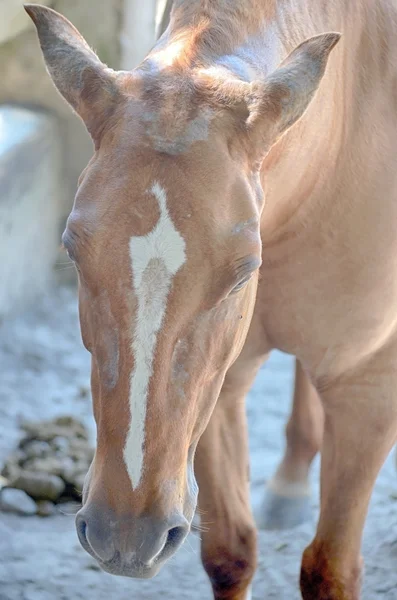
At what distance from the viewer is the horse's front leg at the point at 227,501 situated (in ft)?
8.57

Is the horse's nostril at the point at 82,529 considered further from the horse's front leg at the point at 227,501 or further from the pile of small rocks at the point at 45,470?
the pile of small rocks at the point at 45,470

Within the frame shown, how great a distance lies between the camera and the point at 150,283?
5.07ft

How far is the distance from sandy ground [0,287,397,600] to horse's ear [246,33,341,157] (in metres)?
1.17

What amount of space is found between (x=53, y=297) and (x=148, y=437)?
3167mm

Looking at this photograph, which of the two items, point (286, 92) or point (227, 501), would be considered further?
point (227, 501)

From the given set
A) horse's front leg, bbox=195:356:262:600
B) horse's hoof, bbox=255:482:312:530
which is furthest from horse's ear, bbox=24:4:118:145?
horse's hoof, bbox=255:482:312:530

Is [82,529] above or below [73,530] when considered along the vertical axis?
above

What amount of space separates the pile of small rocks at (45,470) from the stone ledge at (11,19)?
5.34 feet

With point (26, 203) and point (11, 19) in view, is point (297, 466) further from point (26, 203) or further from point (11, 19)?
point (11, 19)

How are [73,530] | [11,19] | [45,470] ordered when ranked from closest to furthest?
[73,530] → [45,470] → [11,19]

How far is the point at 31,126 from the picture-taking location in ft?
14.8

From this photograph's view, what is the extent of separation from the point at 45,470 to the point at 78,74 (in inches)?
69.6

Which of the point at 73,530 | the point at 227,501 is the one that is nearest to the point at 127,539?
the point at 227,501

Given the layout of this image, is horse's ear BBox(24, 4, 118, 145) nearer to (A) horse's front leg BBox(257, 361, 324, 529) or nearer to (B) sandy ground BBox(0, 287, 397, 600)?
(B) sandy ground BBox(0, 287, 397, 600)
